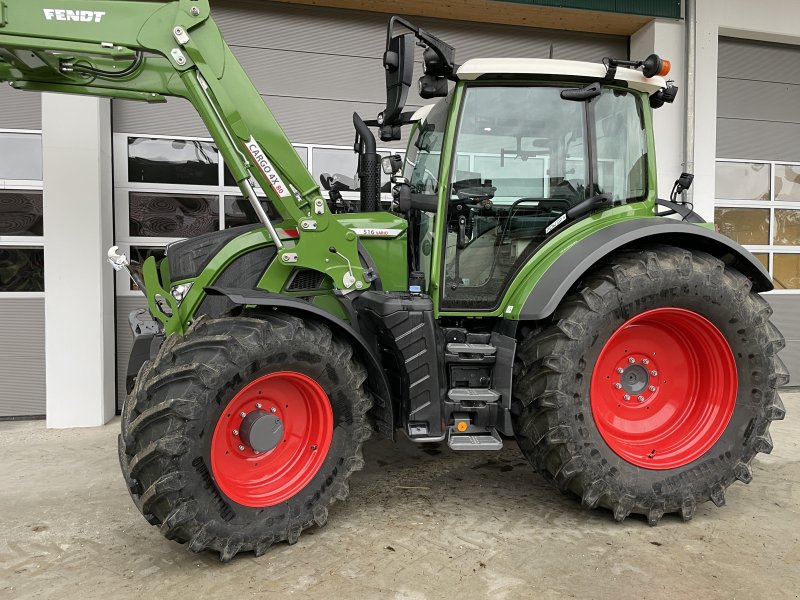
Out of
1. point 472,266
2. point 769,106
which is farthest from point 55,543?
point 769,106

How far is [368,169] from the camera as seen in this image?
347 cm

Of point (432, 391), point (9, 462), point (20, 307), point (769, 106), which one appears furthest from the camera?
point (769, 106)

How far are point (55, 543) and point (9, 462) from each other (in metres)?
1.57

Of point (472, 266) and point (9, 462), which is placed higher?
point (472, 266)

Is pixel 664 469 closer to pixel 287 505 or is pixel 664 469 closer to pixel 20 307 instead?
pixel 287 505

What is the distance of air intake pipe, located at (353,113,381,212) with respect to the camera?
345 centimetres

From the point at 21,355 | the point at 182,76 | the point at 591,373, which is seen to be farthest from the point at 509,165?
the point at 21,355

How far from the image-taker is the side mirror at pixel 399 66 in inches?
102

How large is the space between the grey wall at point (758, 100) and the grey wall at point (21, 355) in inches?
271

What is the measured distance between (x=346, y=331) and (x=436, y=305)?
1.92ft

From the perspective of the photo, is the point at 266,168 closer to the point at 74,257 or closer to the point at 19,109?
the point at 74,257

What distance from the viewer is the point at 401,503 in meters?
3.16

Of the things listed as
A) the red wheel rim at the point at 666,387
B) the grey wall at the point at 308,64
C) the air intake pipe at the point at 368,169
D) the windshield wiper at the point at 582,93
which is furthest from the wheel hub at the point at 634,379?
the grey wall at the point at 308,64

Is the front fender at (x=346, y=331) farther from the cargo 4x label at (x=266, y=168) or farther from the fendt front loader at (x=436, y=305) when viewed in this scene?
the cargo 4x label at (x=266, y=168)
